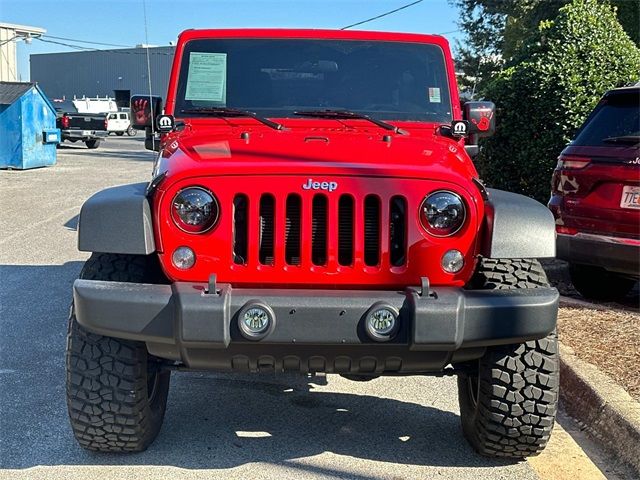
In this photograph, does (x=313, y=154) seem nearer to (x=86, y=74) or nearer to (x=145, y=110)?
(x=145, y=110)

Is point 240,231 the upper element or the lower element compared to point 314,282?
upper

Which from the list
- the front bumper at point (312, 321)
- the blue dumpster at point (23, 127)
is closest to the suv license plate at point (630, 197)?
the front bumper at point (312, 321)

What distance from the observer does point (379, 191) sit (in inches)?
134

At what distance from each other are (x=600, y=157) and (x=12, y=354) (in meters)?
4.13

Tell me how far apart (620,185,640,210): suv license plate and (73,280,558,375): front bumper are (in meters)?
2.53

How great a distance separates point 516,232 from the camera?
3.45m

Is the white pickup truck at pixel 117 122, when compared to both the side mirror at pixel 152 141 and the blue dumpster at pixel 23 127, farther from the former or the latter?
the side mirror at pixel 152 141

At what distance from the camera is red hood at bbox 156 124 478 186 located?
135 inches

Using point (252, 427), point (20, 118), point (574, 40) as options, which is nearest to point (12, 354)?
point (252, 427)

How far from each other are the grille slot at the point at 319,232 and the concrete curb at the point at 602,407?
5.59ft

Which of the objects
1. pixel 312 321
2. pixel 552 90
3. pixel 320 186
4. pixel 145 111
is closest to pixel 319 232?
pixel 320 186

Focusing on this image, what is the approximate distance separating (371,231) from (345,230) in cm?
11

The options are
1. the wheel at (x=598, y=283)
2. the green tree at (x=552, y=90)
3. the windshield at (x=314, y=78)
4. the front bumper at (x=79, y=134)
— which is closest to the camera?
the windshield at (x=314, y=78)

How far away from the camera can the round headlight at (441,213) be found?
346cm
